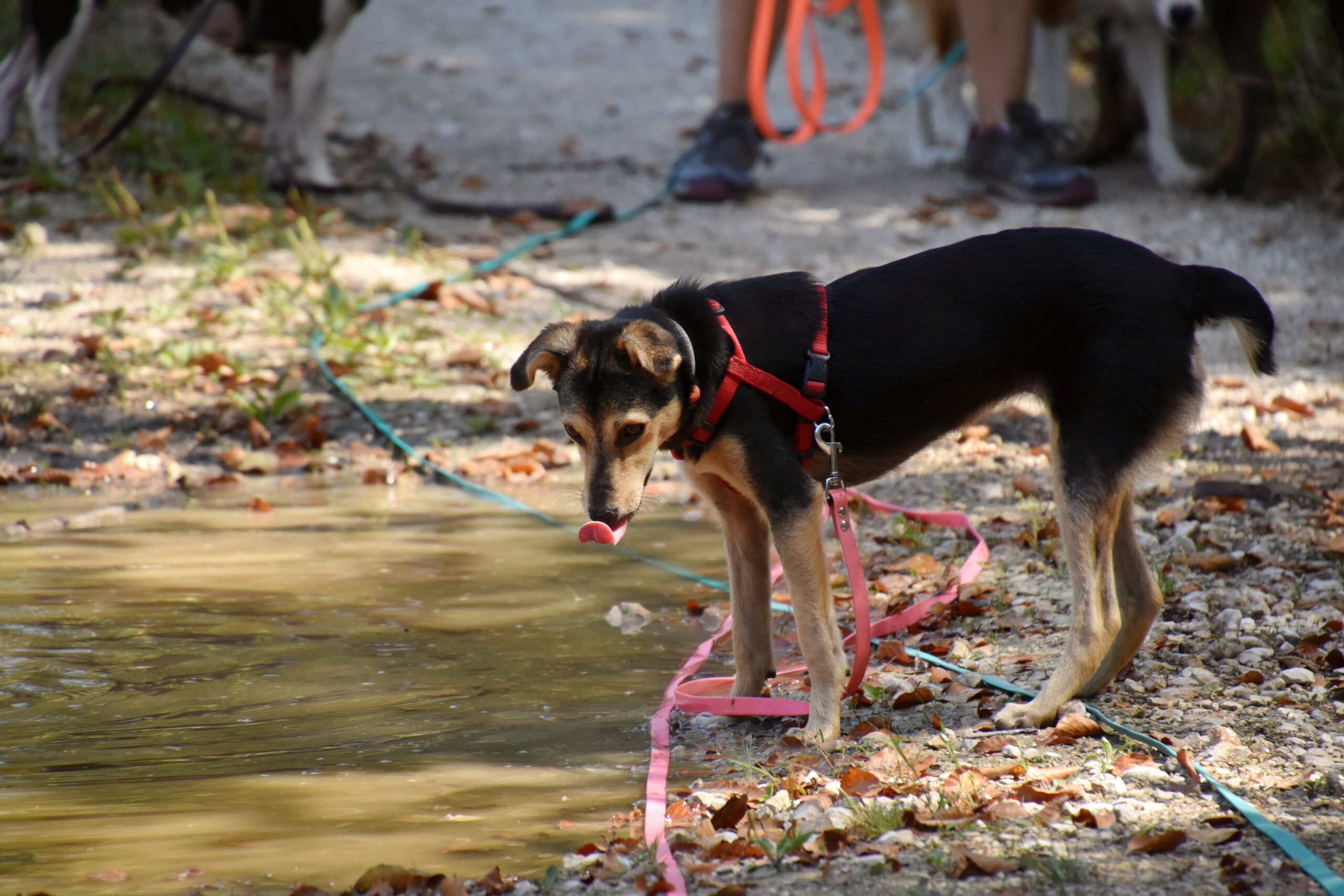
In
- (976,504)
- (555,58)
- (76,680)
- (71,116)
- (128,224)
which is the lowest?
(76,680)

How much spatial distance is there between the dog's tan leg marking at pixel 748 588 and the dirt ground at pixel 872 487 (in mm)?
177

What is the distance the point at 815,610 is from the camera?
3619 millimetres

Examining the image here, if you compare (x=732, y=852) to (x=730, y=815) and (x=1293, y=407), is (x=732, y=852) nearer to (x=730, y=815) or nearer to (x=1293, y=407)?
(x=730, y=815)

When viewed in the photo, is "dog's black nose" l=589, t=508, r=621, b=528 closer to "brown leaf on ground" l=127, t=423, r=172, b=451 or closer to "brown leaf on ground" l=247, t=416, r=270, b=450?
"brown leaf on ground" l=247, t=416, r=270, b=450

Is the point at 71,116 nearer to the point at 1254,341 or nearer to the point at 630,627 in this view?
the point at 630,627

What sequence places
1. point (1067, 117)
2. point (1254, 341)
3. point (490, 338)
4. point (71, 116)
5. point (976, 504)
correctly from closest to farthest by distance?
point (1254, 341), point (976, 504), point (490, 338), point (71, 116), point (1067, 117)

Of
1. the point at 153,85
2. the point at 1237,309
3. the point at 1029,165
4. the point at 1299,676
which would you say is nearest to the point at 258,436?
the point at 153,85

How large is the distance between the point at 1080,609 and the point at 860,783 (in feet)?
2.86

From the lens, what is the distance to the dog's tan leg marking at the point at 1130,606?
3816 millimetres

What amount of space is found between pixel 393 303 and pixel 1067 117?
672cm

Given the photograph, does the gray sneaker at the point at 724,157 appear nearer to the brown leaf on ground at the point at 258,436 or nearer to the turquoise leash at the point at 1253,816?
the brown leaf on ground at the point at 258,436

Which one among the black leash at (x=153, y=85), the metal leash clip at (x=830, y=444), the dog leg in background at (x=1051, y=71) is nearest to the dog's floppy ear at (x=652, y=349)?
the metal leash clip at (x=830, y=444)

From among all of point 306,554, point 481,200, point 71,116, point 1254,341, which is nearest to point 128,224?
point 71,116

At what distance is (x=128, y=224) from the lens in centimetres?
891
